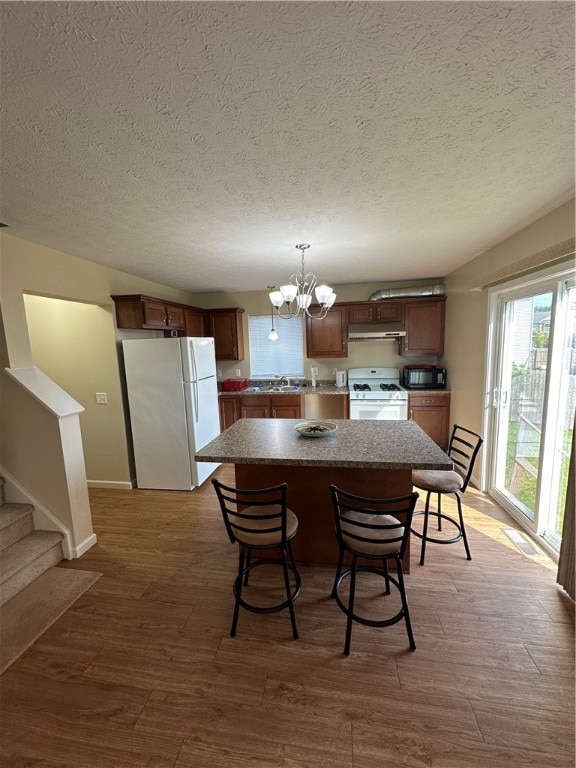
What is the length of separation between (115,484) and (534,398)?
4421 millimetres

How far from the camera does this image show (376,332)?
4.51 metres

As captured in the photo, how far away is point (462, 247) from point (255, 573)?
11.3 feet

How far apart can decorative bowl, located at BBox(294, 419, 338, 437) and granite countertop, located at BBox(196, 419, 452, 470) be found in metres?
0.03

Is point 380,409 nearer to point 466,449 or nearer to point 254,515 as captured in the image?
point 466,449

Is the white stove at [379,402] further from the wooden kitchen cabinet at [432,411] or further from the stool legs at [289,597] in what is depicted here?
the stool legs at [289,597]

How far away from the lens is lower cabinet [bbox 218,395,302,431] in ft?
15.0

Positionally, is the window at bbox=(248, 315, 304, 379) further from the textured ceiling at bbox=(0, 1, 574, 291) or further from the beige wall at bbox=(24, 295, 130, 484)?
the textured ceiling at bbox=(0, 1, 574, 291)

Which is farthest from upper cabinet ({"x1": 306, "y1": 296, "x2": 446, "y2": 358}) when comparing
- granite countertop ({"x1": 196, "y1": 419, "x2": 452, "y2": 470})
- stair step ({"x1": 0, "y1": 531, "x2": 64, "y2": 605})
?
stair step ({"x1": 0, "y1": 531, "x2": 64, "y2": 605})

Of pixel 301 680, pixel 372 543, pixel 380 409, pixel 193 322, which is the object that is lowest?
pixel 301 680

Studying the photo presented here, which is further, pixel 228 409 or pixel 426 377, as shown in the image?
pixel 228 409

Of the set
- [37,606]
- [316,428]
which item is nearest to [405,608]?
[316,428]

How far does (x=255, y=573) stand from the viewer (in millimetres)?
2260

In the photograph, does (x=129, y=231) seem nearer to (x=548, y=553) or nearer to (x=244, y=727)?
(x=244, y=727)

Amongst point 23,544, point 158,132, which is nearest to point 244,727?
point 23,544
